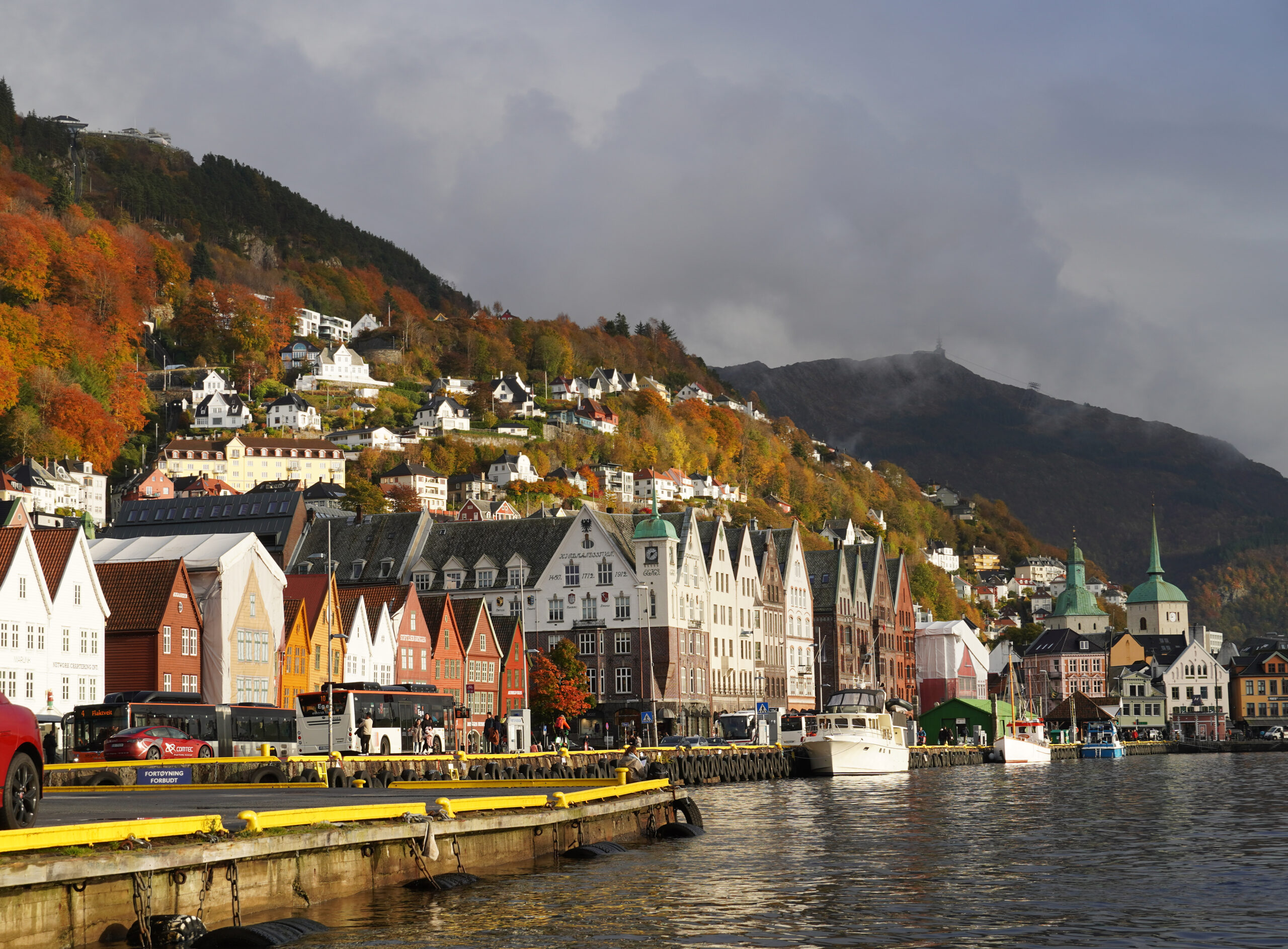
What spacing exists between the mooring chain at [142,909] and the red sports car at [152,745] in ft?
118

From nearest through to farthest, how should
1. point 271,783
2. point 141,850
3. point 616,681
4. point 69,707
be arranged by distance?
point 141,850 → point 271,783 → point 69,707 → point 616,681

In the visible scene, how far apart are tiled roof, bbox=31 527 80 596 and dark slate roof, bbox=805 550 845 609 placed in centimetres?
8795

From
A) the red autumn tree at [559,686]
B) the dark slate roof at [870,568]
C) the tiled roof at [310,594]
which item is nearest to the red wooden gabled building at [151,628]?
the tiled roof at [310,594]

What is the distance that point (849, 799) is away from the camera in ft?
235

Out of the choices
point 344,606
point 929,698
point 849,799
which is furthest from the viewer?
point 929,698

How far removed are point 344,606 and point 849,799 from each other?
44743mm

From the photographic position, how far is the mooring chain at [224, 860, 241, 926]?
2552 centimetres

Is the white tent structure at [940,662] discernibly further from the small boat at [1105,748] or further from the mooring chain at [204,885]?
the mooring chain at [204,885]

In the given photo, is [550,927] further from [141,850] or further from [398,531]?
[398,531]

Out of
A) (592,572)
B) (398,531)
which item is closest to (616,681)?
(592,572)

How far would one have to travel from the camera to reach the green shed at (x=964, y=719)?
508 feet

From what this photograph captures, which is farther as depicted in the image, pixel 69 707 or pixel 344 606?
pixel 344 606

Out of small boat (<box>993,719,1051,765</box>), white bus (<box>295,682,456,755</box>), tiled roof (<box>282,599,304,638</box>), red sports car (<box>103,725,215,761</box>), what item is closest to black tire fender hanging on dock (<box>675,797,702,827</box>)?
red sports car (<box>103,725,215,761</box>)

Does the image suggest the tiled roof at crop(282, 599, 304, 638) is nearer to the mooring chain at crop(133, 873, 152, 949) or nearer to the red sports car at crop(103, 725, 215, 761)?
the red sports car at crop(103, 725, 215, 761)
